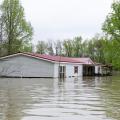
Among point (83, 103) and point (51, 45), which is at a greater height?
point (51, 45)

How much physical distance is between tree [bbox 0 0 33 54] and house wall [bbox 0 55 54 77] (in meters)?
10.3

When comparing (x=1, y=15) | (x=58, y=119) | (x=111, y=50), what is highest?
(x=1, y=15)

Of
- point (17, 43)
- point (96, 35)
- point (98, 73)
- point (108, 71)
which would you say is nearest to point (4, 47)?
point (17, 43)

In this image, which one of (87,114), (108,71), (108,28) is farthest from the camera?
(108,71)

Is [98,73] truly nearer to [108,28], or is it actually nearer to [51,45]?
[108,28]

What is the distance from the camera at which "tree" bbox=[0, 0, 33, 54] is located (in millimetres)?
59125

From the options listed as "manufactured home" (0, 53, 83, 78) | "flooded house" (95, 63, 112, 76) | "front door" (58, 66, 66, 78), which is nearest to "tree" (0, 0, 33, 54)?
"manufactured home" (0, 53, 83, 78)

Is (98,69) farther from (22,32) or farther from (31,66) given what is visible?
(31,66)

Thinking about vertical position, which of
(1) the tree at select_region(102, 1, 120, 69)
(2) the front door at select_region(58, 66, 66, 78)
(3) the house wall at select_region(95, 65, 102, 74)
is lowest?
(2) the front door at select_region(58, 66, 66, 78)

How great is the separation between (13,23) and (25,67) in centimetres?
1265

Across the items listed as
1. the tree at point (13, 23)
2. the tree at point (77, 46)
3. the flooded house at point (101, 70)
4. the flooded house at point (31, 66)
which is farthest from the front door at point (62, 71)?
the tree at point (77, 46)

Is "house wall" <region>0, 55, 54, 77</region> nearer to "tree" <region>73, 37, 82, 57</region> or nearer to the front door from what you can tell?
the front door

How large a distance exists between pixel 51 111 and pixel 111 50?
109 feet

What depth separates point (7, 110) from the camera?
47.5 feet
